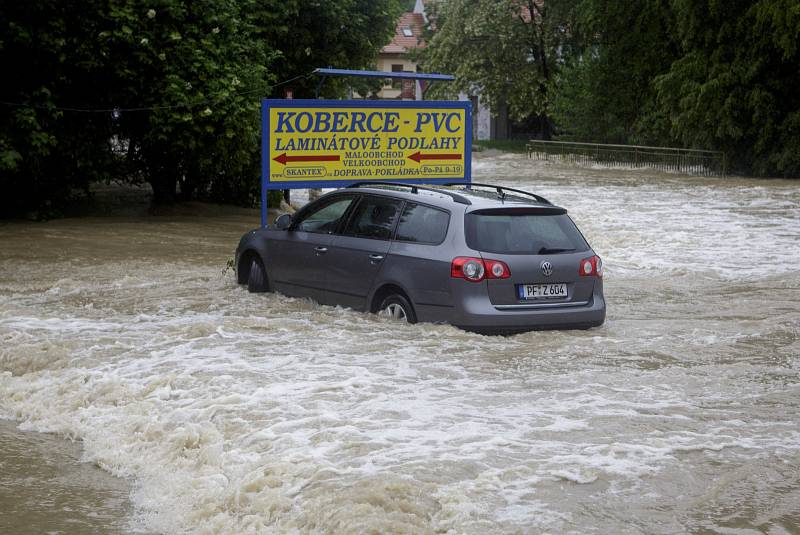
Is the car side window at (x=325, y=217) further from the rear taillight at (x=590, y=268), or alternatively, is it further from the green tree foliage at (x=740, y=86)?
the green tree foliage at (x=740, y=86)

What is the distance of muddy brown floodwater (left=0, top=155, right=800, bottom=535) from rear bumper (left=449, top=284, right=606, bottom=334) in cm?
12

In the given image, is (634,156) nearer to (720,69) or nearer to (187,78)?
(720,69)

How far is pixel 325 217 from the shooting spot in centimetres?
1223

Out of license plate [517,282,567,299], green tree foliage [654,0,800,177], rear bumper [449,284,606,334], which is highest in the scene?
green tree foliage [654,0,800,177]

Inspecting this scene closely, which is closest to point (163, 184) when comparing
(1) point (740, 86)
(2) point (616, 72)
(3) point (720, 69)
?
(3) point (720, 69)

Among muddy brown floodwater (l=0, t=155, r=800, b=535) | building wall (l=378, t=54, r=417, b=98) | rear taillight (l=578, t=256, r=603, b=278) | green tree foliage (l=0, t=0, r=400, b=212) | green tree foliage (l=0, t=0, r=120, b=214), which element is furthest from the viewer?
building wall (l=378, t=54, r=417, b=98)

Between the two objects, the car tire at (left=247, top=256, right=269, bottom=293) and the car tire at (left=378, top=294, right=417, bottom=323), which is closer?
the car tire at (left=378, top=294, right=417, bottom=323)

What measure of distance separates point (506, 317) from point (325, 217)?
2751 millimetres

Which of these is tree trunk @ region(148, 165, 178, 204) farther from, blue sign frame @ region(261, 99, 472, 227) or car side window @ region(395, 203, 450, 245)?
car side window @ region(395, 203, 450, 245)

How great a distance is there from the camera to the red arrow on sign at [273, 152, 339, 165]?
15883 millimetres

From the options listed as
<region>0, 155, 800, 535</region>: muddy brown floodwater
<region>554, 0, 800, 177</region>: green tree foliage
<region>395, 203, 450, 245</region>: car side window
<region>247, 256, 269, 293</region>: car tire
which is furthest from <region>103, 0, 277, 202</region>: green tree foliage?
<region>554, 0, 800, 177</region>: green tree foliage

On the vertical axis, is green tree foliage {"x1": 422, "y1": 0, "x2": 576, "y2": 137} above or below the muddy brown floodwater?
above

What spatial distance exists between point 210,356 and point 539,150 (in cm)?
4672

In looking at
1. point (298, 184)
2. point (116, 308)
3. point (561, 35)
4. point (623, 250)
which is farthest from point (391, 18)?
point (561, 35)
